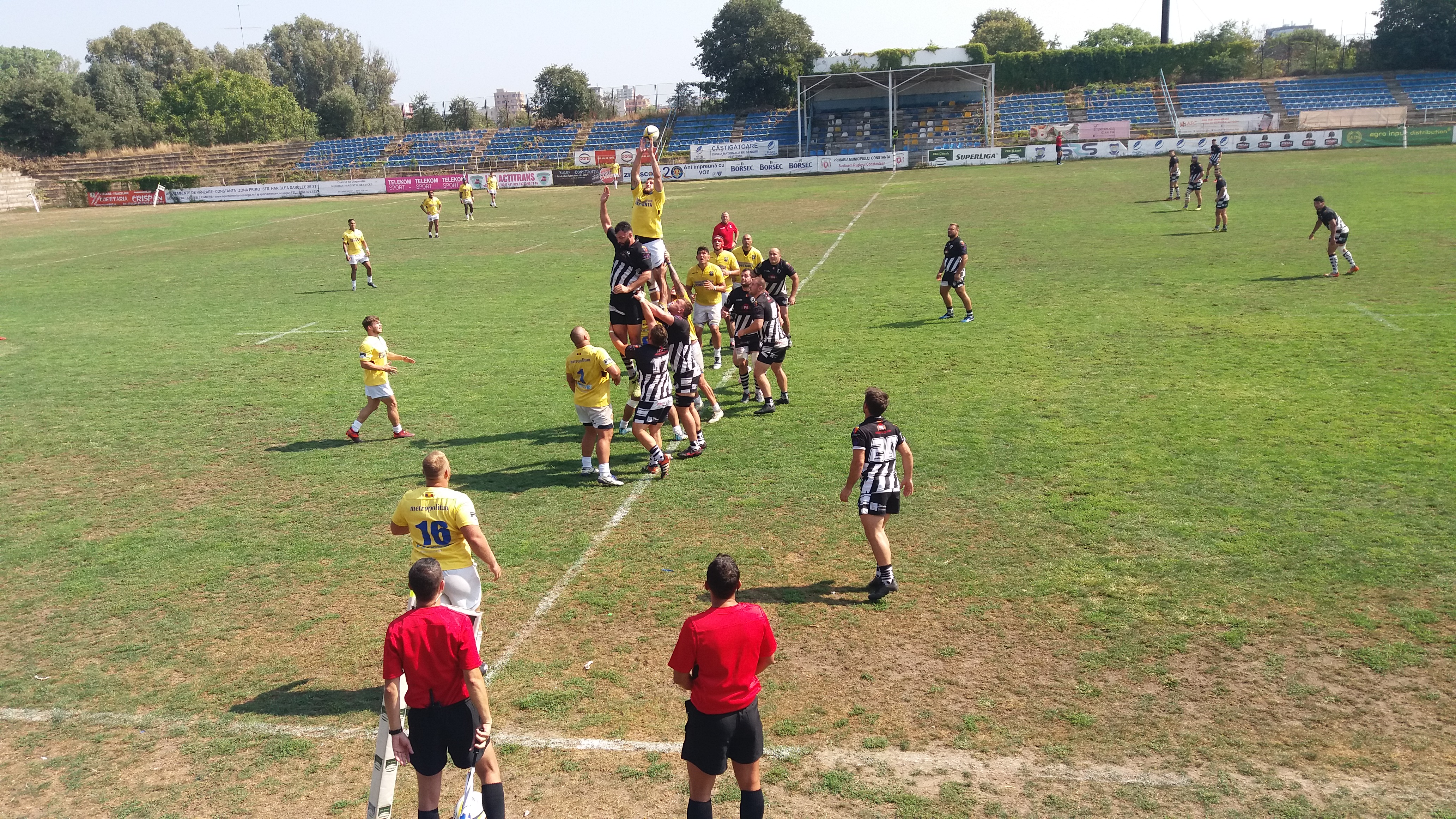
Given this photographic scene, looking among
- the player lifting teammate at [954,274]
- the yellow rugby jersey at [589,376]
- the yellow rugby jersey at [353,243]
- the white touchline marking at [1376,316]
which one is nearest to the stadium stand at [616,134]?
the yellow rugby jersey at [353,243]

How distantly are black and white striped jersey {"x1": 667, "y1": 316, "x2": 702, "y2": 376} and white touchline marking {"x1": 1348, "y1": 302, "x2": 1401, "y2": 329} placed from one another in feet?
41.0

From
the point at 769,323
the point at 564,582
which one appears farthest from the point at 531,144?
the point at 564,582

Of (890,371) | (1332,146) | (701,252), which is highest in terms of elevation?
(1332,146)

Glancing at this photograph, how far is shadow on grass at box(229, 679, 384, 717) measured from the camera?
24.4ft

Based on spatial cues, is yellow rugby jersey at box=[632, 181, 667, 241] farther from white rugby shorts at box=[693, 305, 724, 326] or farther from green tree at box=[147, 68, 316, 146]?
green tree at box=[147, 68, 316, 146]

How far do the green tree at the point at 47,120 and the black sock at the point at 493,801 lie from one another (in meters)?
99.6

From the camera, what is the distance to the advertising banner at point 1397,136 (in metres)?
54.6

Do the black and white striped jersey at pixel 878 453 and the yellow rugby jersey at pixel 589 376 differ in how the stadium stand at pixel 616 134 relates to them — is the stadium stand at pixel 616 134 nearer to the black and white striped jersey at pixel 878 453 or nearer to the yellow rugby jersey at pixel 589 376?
the yellow rugby jersey at pixel 589 376

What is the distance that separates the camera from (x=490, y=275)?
28.3 m

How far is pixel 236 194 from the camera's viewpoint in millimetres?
67938

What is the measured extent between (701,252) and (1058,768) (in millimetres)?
11332

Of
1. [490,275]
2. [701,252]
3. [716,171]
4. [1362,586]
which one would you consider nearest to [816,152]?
[716,171]

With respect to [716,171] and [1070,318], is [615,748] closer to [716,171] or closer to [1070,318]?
[1070,318]

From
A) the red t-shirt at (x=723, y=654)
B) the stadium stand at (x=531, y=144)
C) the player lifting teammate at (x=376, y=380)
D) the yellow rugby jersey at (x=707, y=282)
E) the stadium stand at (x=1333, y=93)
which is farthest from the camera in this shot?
the stadium stand at (x=531, y=144)
